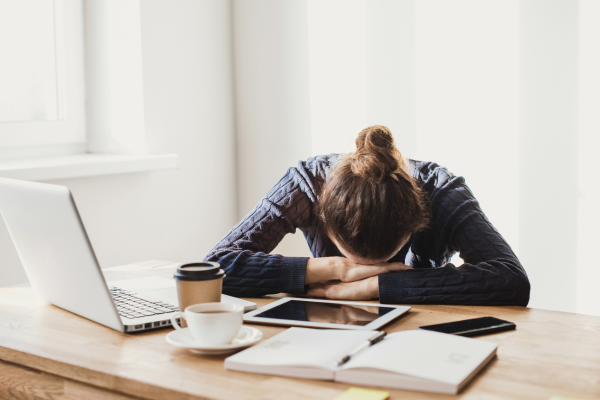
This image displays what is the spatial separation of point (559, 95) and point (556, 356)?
5.27ft

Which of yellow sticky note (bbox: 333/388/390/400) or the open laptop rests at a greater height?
the open laptop

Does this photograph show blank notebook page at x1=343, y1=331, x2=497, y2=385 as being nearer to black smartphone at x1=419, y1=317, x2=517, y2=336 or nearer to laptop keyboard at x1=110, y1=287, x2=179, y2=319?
black smartphone at x1=419, y1=317, x2=517, y2=336

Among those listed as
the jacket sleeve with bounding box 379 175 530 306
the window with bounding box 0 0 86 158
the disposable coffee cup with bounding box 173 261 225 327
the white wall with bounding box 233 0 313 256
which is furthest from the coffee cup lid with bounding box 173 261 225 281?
the white wall with bounding box 233 0 313 256

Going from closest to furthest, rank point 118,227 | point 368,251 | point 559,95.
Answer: point 368,251 → point 559,95 → point 118,227

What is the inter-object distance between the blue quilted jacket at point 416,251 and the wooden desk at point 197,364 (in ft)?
0.19

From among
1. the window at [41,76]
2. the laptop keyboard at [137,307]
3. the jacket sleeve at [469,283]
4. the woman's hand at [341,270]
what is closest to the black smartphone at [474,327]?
the jacket sleeve at [469,283]

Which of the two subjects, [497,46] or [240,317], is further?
[497,46]

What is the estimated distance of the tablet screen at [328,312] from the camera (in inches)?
43.2

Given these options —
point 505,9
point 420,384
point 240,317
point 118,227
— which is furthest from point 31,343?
point 505,9

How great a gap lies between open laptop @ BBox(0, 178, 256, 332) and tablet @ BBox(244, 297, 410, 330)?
79mm

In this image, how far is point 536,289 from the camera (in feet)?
7.93

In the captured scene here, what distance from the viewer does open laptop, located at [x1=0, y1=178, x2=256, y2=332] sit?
1.02 m

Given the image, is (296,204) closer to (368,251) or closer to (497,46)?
(368,251)

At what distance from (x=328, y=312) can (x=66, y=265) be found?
0.47 m
